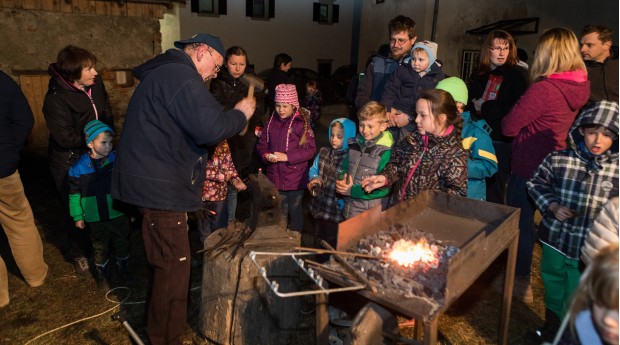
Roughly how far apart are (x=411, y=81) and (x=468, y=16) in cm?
1583

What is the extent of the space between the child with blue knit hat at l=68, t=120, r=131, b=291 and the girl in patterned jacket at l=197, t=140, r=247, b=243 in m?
0.82

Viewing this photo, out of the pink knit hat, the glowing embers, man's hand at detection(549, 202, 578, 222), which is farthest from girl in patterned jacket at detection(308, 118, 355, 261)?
man's hand at detection(549, 202, 578, 222)

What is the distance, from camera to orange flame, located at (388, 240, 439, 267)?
2.81 metres

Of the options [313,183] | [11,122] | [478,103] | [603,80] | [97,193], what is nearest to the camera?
[11,122]

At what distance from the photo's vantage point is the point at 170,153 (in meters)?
3.21

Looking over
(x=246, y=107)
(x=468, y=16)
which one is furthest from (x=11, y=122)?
(x=468, y=16)

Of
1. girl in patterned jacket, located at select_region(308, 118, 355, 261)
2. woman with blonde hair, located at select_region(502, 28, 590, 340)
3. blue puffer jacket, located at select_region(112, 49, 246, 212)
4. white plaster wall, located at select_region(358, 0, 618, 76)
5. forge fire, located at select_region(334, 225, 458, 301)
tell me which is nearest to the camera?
forge fire, located at select_region(334, 225, 458, 301)

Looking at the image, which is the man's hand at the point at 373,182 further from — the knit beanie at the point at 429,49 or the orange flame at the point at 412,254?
the knit beanie at the point at 429,49

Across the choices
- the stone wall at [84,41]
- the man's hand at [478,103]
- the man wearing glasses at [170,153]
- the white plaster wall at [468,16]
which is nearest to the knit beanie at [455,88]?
the man's hand at [478,103]

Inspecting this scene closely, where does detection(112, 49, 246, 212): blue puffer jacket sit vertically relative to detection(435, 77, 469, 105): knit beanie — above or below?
below

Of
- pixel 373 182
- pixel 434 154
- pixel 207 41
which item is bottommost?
pixel 373 182

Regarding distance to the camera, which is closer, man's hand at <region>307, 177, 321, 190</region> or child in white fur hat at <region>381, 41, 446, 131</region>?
man's hand at <region>307, 177, 321, 190</region>

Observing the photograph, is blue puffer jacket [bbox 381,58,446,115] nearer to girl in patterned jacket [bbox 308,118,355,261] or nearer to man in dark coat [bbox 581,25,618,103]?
girl in patterned jacket [bbox 308,118,355,261]

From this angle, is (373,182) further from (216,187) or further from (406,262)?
(216,187)
